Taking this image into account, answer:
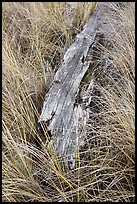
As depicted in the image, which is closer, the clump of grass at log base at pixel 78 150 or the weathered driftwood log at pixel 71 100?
the clump of grass at log base at pixel 78 150

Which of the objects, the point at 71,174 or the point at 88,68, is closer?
the point at 71,174

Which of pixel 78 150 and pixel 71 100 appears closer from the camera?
pixel 78 150

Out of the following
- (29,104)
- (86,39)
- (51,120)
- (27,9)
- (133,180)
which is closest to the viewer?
(133,180)

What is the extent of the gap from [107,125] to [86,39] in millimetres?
745

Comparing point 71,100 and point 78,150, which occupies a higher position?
point 71,100

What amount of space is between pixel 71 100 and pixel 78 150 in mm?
339

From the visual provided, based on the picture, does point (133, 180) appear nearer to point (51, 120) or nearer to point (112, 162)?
point (112, 162)

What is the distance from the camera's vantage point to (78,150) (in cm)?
128

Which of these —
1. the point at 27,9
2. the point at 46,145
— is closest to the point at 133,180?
the point at 46,145

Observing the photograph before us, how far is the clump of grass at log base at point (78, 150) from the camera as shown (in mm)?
1266

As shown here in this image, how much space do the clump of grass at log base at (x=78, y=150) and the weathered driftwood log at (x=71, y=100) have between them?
4 centimetres

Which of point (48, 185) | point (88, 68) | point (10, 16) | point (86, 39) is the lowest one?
point (48, 185)

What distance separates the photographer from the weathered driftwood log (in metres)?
1.38

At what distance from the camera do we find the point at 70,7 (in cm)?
254
